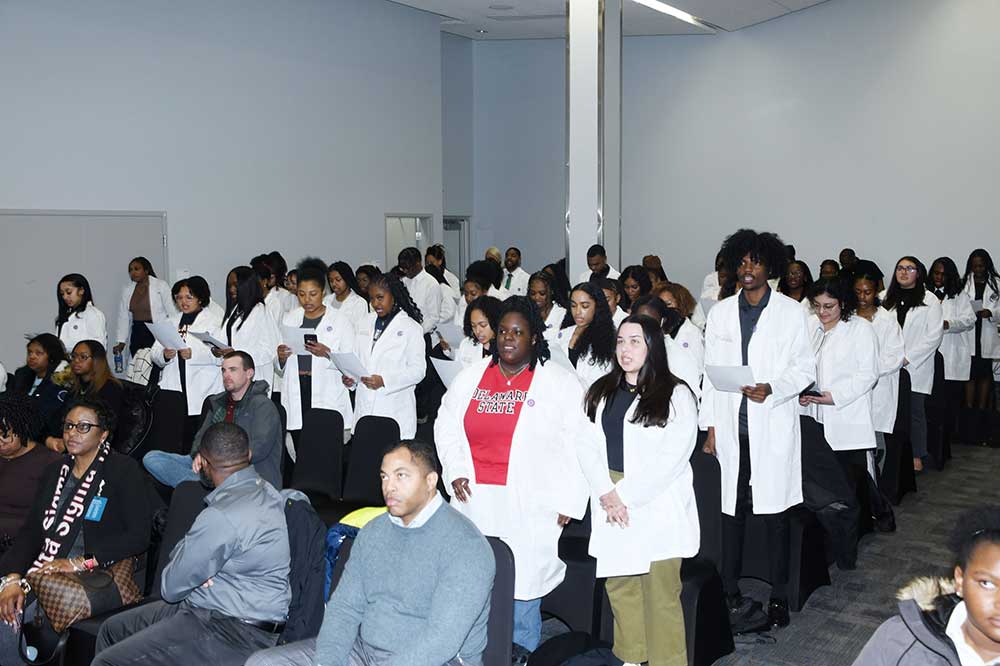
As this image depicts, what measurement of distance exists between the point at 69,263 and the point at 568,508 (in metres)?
7.52

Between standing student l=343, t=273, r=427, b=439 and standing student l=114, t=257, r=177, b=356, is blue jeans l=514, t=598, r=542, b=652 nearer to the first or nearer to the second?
standing student l=343, t=273, r=427, b=439

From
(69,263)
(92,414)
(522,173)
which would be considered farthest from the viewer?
(522,173)

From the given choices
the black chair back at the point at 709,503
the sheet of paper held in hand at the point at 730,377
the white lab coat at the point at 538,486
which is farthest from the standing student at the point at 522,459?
the sheet of paper held in hand at the point at 730,377

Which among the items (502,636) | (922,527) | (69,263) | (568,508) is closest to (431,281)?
(69,263)

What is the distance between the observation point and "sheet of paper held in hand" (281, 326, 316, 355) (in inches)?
261

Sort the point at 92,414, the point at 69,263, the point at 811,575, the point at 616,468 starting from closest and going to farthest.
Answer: the point at 616,468
the point at 92,414
the point at 811,575
the point at 69,263

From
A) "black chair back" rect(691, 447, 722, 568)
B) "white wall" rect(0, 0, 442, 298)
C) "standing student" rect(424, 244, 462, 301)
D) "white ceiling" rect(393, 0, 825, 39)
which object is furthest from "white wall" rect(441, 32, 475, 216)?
"black chair back" rect(691, 447, 722, 568)

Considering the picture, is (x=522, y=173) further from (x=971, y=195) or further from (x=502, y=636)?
(x=502, y=636)

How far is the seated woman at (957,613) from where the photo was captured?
2.18 meters

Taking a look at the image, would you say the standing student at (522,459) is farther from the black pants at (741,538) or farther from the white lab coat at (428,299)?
the white lab coat at (428,299)

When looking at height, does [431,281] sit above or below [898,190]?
below

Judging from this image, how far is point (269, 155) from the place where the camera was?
11586 millimetres

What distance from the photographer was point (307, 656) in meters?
3.29

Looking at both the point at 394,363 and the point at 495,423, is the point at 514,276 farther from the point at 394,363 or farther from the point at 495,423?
the point at 495,423
